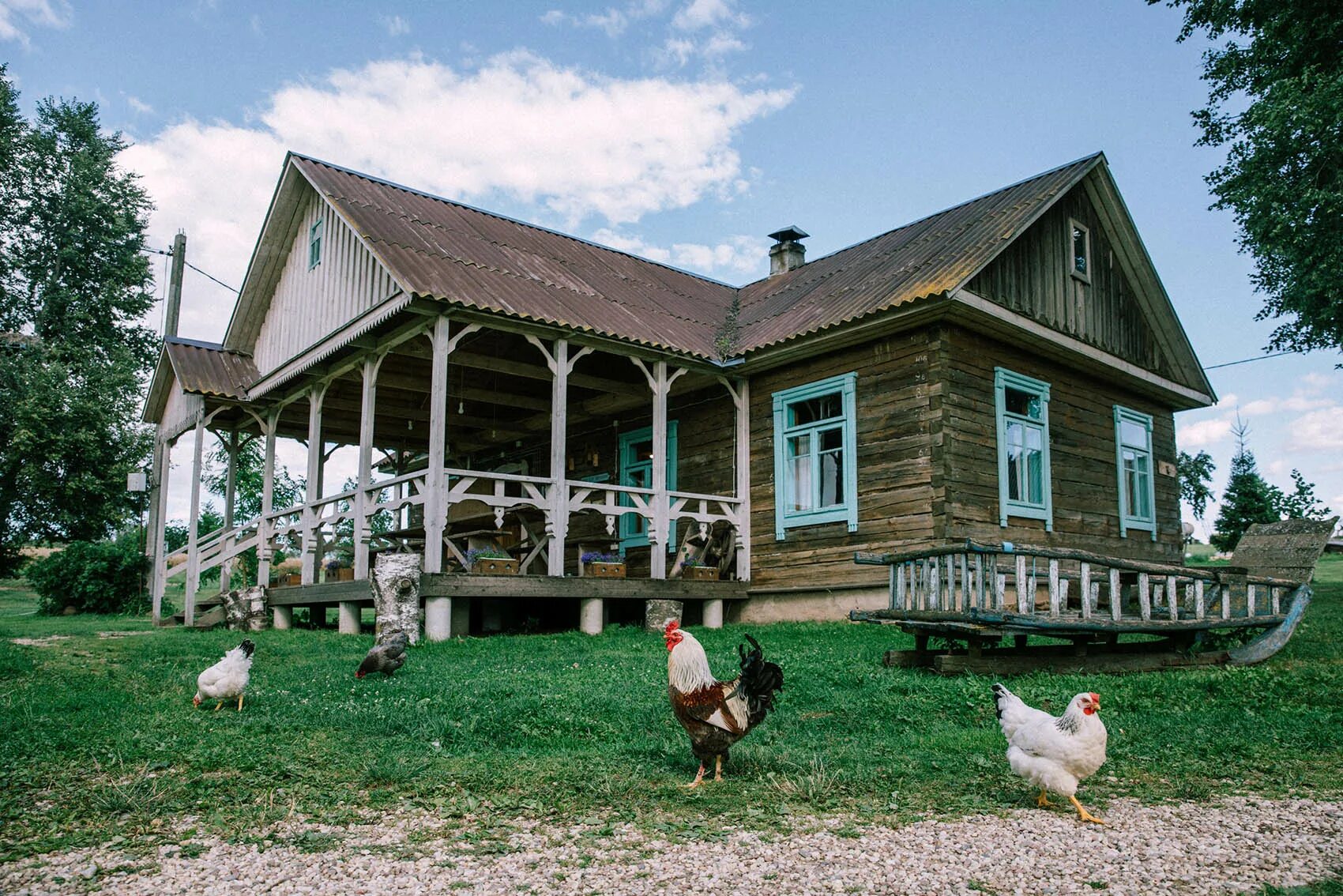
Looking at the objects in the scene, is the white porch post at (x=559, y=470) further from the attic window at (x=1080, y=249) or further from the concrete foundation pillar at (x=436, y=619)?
the attic window at (x=1080, y=249)

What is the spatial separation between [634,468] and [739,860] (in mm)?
13342

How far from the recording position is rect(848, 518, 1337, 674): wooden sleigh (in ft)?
27.3

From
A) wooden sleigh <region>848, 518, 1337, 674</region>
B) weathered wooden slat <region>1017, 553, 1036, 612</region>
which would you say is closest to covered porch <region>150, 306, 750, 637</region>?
wooden sleigh <region>848, 518, 1337, 674</region>

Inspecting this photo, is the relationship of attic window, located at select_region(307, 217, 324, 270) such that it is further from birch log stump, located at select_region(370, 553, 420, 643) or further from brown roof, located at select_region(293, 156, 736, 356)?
birch log stump, located at select_region(370, 553, 420, 643)

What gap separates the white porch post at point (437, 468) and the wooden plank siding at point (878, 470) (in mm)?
5023

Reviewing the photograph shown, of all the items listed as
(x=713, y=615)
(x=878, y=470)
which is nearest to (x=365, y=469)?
(x=713, y=615)

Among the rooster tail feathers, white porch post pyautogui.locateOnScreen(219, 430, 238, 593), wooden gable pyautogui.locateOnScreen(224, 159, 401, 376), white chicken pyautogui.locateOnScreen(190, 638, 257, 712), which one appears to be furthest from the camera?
white porch post pyautogui.locateOnScreen(219, 430, 238, 593)

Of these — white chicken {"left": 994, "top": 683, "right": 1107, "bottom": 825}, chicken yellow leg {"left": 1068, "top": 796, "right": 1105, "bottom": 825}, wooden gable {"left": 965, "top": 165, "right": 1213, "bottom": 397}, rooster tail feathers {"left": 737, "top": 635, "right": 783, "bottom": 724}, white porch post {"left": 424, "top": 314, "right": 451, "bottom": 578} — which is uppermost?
wooden gable {"left": 965, "top": 165, "right": 1213, "bottom": 397}

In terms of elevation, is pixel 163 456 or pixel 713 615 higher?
pixel 163 456

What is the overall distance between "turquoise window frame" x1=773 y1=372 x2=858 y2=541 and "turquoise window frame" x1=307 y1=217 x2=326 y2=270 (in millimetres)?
7482

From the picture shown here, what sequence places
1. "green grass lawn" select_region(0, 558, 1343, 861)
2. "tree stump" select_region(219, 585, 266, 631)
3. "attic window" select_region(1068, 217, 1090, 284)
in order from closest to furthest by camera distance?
"green grass lawn" select_region(0, 558, 1343, 861)
"attic window" select_region(1068, 217, 1090, 284)
"tree stump" select_region(219, 585, 266, 631)

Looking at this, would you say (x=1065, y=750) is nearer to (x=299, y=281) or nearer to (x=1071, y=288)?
(x=1071, y=288)

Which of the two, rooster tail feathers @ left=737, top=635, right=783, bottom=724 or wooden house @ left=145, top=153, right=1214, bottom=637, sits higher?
wooden house @ left=145, top=153, right=1214, bottom=637

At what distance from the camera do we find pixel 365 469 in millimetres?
13750
